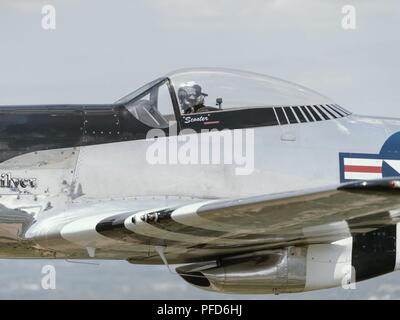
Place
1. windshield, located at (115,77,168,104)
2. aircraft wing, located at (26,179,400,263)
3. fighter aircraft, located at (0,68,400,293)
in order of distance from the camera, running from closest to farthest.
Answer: aircraft wing, located at (26,179,400,263)
fighter aircraft, located at (0,68,400,293)
windshield, located at (115,77,168,104)

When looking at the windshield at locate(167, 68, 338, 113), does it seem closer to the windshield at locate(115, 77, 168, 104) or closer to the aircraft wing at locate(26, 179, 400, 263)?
the windshield at locate(115, 77, 168, 104)

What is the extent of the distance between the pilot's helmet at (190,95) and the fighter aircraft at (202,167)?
0.4 inches

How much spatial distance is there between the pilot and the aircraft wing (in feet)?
3.22

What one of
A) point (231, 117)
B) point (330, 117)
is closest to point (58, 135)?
point (231, 117)

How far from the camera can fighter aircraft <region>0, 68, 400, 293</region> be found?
9609mm

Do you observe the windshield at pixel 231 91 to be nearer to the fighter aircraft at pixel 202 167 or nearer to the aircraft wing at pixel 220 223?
the fighter aircraft at pixel 202 167

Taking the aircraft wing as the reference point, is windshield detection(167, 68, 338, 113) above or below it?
above

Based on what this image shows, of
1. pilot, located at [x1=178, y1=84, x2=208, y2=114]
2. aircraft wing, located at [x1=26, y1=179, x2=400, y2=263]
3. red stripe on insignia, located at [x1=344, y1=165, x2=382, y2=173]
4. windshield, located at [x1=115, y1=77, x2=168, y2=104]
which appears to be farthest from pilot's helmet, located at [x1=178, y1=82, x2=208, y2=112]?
red stripe on insignia, located at [x1=344, y1=165, x2=382, y2=173]

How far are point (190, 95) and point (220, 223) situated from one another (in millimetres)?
2196

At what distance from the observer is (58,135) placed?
9.87m

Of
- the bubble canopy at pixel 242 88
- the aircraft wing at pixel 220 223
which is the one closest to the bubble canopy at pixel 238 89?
the bubble canopy at pixel 242 88

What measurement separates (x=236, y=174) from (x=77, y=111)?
1.82 metres

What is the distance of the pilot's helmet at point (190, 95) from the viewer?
9883 millimetres

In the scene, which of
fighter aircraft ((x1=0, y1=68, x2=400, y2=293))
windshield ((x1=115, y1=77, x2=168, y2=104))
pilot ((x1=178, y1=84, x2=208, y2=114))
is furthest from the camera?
windshield ((x1=115, y1=77, x2=168, y2=104))
